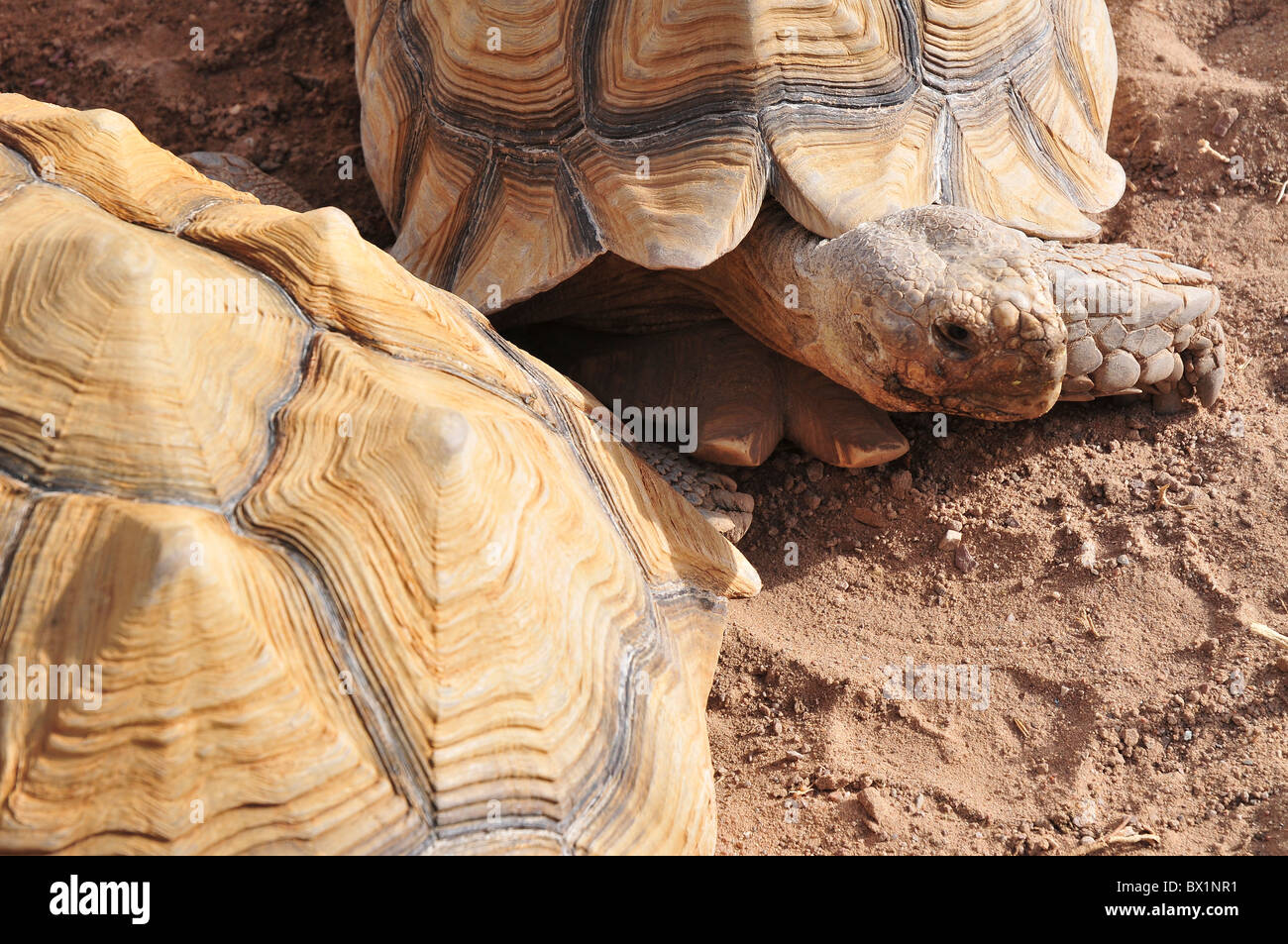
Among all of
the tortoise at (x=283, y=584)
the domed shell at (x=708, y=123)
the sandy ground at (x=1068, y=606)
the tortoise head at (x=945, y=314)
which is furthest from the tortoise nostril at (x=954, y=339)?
the tortoise at (x=283, y=584)

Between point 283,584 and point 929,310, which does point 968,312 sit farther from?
point 283,584

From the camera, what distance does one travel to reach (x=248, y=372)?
5.99 feet

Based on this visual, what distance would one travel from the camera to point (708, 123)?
8.07ft

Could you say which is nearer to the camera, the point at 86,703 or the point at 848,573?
the point at 86,703

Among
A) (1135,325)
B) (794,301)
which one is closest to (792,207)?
(794,301)

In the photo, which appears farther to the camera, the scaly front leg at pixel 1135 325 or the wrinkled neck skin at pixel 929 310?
the scaly front leg at pixel 1135 325

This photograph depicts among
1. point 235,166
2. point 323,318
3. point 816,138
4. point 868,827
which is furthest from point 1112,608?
point 235,166

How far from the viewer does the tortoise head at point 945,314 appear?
7.41 feet

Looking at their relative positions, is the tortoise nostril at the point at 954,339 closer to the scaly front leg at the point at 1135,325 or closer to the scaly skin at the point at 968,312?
the scaly skin at the point at 968,312

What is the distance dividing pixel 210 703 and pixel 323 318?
715 millimetres

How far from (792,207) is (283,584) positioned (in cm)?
143

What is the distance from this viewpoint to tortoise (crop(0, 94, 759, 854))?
1592mm

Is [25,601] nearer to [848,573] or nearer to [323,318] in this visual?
[323,318]

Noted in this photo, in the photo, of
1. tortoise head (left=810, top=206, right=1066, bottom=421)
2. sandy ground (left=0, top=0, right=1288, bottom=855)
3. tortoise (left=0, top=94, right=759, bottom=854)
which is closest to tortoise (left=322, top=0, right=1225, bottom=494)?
tortoise head (left=810, top=206, right=1066, bottom=421)
